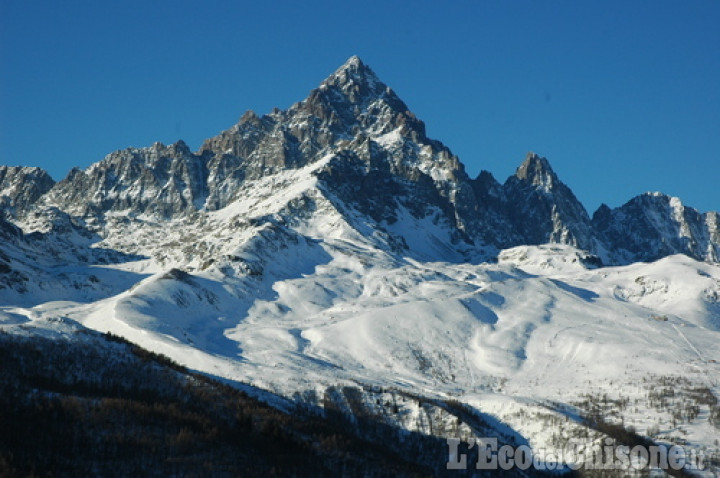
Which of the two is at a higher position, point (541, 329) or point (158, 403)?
point (541, 329)

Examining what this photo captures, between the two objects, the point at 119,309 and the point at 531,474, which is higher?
the point at 119,309

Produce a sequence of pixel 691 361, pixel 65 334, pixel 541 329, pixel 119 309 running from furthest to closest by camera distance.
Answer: pixel 541 329 → pixel 119 309 → pixel 691 361 → pixel 65 334

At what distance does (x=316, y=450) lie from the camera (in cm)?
5450

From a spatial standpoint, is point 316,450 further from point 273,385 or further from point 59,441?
point 273,385

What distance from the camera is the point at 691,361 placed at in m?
139

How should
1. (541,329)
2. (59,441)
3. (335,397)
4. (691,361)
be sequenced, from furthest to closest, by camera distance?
1. (541,329)
2. (691,361)
3. (335,397)
4. (59,441)

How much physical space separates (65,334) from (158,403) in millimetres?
23307

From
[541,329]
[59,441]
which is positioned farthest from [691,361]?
[59,441]

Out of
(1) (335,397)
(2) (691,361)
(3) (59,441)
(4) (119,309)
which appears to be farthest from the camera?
(4) (119,309)

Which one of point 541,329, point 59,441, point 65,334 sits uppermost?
point 541,329

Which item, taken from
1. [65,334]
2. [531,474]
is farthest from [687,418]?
[65,334]

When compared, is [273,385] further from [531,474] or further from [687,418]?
[687,418]

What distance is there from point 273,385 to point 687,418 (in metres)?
59.0

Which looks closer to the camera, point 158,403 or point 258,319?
point 158,403
